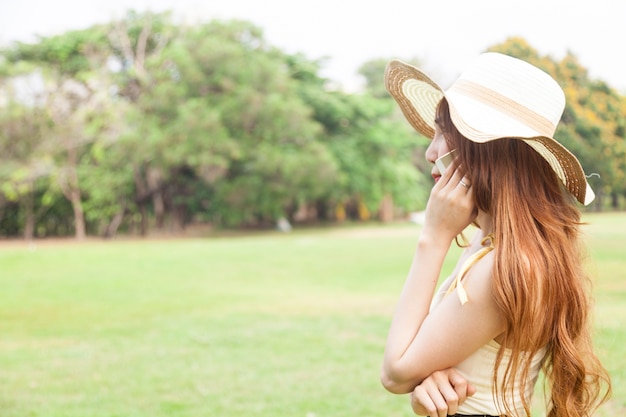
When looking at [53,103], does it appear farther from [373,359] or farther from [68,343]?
[373,359]

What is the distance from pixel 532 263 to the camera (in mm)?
1370

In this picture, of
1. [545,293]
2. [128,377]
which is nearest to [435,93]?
[545,293]

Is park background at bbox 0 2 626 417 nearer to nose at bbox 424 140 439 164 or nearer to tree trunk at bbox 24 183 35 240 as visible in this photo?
tree trunk at bbox 24 183 35 240

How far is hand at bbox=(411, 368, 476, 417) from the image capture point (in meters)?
1.42

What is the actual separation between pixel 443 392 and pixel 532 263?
32cm

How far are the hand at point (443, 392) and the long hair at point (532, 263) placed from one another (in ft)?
0.26

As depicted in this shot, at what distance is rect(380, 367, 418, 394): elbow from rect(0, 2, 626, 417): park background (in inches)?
50.0

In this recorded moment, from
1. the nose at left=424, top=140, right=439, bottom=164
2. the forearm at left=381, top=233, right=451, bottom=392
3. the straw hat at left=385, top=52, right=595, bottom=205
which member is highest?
the straw hat at left=385, top=52, right=595, bottom=205

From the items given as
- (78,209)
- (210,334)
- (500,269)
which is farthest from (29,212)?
(500,269)

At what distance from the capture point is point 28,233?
23812 millimetres

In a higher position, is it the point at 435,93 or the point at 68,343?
the point at 435,93

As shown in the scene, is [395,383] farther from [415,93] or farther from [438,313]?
[415,93]

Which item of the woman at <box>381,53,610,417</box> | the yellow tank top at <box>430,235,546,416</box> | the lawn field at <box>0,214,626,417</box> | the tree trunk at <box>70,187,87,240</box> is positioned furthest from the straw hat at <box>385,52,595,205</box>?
the tree trunk at <box>70,187,87,240</box>

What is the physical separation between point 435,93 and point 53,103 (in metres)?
A: 22.4
